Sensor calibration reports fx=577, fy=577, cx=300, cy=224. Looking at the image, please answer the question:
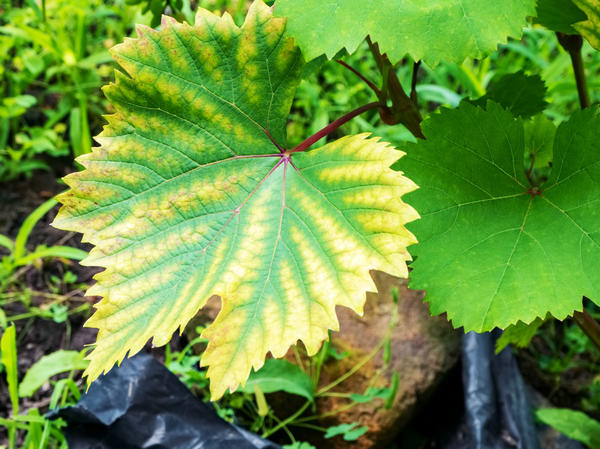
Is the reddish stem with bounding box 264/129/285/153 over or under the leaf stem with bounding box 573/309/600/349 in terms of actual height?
over

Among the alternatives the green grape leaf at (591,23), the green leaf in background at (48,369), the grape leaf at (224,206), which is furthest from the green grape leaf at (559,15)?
the green leaf in background at (48,369)

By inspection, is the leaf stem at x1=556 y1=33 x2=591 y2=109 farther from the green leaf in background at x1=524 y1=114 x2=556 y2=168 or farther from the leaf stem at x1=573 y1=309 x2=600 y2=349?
the leaf stem at x1=573 y1=309 x2=600 y2=349

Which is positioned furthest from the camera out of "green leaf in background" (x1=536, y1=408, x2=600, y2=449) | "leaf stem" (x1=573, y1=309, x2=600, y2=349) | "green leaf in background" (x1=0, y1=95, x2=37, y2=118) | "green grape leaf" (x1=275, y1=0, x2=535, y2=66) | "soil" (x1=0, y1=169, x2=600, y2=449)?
"green leaf in background" (x1=0, y1=95, x2=37, y2=118)

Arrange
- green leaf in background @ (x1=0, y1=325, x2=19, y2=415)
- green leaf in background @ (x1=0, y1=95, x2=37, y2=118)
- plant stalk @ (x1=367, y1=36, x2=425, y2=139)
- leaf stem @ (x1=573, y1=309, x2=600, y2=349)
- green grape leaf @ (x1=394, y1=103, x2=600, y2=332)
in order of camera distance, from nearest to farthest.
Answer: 1. green grape leaf @ (x1=394, y1=103, x2=600, y2=332)
2. plant stalk @ (x1=367, y1=36, x2=425, y2=139)
3. leaf stem @ (x1=573, y1=309, x2=600, y2=349)
4. green leaf in background @ (x1=0, y1=325, x2=19, y2=415)
5. green leaf in background @ (x1=0, y1=95, x2=37, y2=118)

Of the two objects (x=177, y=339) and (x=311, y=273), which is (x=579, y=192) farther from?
(x=177, y=339)

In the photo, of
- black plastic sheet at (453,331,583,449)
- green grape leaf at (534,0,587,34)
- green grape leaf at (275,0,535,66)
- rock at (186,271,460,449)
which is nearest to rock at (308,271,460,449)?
rock at (186,271,460,449)

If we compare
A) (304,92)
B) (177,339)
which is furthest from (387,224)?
(304,92)

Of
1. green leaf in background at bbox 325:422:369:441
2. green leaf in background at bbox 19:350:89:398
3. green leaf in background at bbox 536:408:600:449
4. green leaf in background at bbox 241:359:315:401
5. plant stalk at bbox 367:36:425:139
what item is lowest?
green leaf in background at bbox 19:350:89:398

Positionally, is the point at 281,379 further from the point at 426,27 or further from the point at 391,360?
the point at 426,27

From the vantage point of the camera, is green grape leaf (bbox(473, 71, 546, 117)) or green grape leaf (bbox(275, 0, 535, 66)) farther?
green grape leaf (bbox(473, 71, 546, 117))
